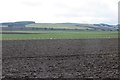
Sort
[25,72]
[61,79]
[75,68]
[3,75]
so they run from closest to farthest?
[61,79] → [3,75] → [25,72] → [75,68]

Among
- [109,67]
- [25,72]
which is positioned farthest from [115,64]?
[25,72]

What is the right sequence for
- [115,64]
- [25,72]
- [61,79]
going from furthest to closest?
[115,64], [25,72], [61,79]

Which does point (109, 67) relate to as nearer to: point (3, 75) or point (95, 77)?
point (95, 77)

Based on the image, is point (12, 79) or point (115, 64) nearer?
point (12, 79)

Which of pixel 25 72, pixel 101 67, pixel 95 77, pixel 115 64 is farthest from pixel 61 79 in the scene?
pixel 115 64

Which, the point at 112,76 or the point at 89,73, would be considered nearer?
the point at 112,76

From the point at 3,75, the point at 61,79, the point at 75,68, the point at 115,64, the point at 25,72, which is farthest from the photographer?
the point at 115,64

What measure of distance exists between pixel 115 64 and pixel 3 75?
9.20 metres

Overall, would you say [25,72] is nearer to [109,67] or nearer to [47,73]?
[47,73]

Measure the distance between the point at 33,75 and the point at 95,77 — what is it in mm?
3883

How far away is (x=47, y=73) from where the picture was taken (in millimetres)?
20438

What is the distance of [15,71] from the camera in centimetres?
2161

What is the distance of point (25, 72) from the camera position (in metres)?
21.1

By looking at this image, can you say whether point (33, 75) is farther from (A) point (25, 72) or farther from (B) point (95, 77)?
(B) point (95, 77)
